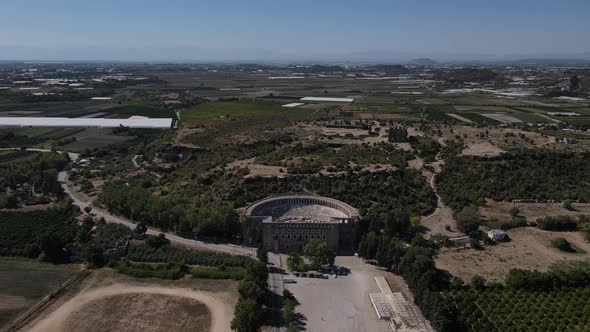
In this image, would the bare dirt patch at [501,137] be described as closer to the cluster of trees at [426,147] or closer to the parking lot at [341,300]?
the cluster of trees at [426,147]

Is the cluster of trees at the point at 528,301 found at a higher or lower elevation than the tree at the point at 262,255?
lower

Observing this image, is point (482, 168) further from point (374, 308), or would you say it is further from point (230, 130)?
point (230, 130)

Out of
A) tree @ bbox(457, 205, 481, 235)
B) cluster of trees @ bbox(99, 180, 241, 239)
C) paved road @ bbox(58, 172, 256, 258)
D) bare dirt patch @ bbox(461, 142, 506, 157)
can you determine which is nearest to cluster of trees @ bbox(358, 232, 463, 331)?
tree @ bbox(457, 205, 481, 235)

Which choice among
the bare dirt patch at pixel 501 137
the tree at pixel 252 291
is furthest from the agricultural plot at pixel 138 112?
the tree at pixel 252 291

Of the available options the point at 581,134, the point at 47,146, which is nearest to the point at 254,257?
the point at 47,146

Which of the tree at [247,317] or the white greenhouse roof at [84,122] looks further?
the white greenhouse roof at [84,122]

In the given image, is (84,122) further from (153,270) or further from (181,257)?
(153,270)

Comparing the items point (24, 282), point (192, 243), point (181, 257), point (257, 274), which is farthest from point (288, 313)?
point (24, 282)

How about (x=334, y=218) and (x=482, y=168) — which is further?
(x=482, y=168)
